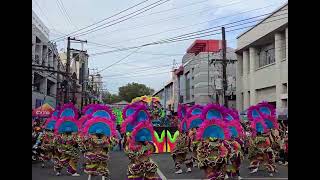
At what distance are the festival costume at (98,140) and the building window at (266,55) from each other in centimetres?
2081

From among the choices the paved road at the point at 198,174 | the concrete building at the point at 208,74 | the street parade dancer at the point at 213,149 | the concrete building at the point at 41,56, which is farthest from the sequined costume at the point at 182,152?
the concrete building at the point at 208,74

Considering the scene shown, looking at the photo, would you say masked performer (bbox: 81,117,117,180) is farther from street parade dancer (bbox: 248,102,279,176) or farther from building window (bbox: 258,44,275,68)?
building window (bbox: 258,44,275,68)

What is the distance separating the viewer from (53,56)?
3678cm

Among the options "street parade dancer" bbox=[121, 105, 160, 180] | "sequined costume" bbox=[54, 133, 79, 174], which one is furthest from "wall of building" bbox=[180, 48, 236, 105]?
"street parade dancer" bbox=[121, 105, 160, 180]

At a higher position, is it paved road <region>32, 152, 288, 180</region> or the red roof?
→ the red roof

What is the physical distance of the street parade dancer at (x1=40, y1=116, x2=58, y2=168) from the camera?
45.1ft

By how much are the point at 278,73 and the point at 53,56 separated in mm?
19766

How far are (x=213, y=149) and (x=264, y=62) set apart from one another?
23293mm

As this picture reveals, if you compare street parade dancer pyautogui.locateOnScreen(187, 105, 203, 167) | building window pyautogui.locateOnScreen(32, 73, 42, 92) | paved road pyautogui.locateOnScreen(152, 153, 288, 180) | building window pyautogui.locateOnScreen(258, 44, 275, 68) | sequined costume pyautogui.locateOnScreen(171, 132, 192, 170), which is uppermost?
building window pyautogui.locateOnScreen(258, 44, 275, 68)

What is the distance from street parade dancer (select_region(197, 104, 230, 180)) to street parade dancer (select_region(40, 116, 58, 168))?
6196mm

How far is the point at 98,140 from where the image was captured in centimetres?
1010

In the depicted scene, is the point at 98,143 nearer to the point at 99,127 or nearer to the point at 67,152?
the point at 99,127

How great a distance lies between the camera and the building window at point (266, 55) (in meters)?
29.3
